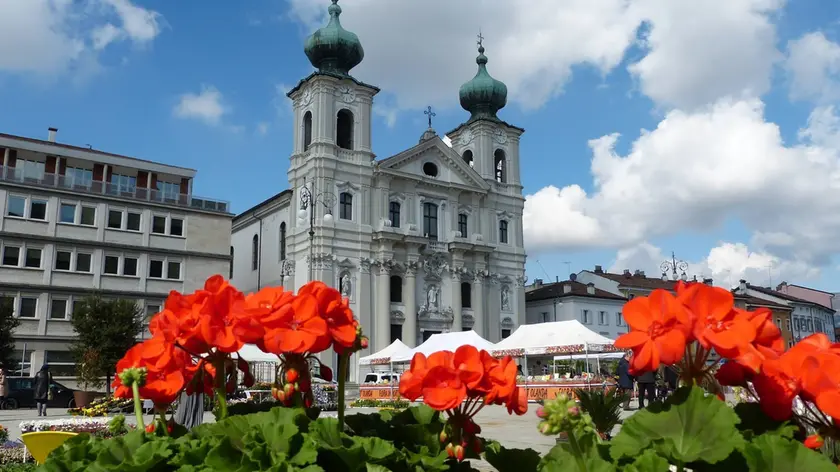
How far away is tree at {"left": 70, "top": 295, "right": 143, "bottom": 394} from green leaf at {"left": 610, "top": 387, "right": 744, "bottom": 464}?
32.9 metres

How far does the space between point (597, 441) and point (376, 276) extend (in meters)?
47.6

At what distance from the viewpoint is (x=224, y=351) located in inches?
99.3

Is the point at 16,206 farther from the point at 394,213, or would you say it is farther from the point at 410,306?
the point at 410,306

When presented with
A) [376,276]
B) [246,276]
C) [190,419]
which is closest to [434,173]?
[376,276]

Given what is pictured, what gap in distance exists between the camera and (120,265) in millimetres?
41250

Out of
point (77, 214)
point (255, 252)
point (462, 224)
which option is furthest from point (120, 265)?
point (462, 224)

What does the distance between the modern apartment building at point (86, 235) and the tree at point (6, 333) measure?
13.0 ft

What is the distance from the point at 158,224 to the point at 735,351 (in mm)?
44323

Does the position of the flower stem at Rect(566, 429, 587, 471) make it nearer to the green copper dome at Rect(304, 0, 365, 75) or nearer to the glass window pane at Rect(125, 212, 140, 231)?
the glass window pane at Rect(125, 212, 140, 231)

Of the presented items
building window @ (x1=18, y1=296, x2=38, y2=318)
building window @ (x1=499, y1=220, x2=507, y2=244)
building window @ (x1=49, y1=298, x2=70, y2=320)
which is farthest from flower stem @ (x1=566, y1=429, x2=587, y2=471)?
building window @ (x1=499, y1=220, x2=507, y2=244)

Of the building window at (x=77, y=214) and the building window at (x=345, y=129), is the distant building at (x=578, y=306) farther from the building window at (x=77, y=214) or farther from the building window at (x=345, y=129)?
the building window at (x=77, y=214)

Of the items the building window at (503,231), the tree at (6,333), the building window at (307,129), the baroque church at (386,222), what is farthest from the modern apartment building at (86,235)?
→ the building window at (503,231)

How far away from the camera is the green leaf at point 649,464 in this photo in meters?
1.70

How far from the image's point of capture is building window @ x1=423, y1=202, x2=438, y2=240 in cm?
5341
